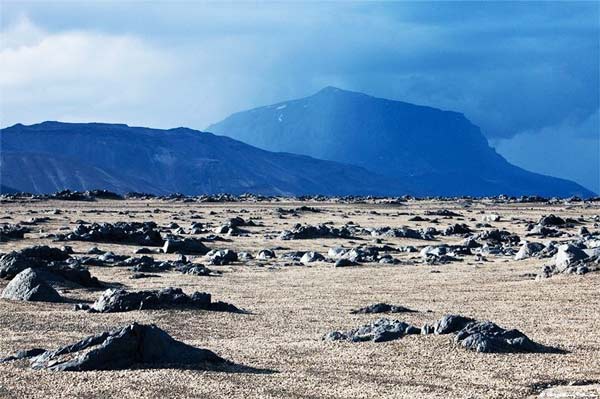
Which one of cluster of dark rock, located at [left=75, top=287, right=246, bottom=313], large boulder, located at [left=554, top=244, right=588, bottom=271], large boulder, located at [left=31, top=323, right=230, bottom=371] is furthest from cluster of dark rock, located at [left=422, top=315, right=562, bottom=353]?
large boulder, located at [left=554, top=244, right=588, bottom=271]

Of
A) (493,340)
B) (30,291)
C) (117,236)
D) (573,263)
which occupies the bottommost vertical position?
(30,291)

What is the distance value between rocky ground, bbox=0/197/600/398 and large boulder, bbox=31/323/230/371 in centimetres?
4

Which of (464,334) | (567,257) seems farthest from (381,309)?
(567,257)

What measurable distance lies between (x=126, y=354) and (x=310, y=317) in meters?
6.89

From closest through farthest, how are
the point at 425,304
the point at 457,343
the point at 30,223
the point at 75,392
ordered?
the point at 75,392, the point at 457,343, the point at 425,304, the point at 30,223

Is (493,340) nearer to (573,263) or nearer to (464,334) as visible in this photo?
(464,334)

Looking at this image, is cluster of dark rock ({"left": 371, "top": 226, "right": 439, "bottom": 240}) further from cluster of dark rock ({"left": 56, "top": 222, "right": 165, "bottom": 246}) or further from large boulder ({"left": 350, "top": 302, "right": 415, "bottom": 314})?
large boulder ({"left": 350, "top": 302, "right": 415, "bottom": 314})

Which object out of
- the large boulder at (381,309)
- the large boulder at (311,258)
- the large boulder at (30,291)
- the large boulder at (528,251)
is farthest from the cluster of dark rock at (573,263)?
the large boulder at (30,291)

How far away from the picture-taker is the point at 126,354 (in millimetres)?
13383

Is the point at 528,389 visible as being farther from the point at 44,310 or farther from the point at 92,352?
the point at 44,310

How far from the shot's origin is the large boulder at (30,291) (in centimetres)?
2167

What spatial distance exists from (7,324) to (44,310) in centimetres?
205

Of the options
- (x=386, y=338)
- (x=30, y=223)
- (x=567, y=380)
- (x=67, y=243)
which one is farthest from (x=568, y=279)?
(x=30, y=223)

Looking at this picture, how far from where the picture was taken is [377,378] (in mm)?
13055
